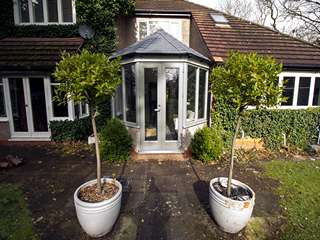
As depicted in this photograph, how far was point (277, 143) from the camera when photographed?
8.01 metres

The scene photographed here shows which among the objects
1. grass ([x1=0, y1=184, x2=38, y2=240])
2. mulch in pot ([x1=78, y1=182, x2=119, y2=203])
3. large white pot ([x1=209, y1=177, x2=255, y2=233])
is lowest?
grass ([x1=0, y1=184, x2=38, y2=240])

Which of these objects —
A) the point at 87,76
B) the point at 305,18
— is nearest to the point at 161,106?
the point at 87,76

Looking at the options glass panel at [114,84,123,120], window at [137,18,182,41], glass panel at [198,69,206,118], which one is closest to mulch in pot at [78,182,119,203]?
glass panel at [114,84,123,120]

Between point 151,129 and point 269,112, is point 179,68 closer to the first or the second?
point 151,129

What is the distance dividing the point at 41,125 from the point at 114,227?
22.2 feet

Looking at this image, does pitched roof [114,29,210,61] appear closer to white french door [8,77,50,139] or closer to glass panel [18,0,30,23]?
white french door [8,77,50,139]

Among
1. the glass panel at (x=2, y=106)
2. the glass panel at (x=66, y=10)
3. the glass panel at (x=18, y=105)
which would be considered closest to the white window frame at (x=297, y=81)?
the glass panel at (x=66, y=10)

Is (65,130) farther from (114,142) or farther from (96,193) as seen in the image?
(96,193)

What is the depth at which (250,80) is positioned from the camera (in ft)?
10.8

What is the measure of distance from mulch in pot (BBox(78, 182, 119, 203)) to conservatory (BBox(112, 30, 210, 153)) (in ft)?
10.5

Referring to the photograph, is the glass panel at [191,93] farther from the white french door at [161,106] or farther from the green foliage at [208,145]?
the green foliage at [208,145]

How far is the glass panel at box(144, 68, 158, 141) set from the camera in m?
6.91

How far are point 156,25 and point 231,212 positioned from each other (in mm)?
10177

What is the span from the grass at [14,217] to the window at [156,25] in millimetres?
9073
